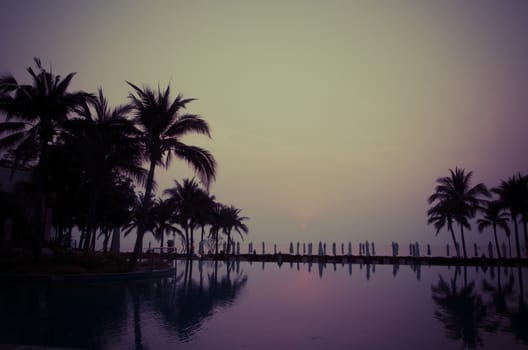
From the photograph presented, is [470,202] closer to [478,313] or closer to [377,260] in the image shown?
[377,260]

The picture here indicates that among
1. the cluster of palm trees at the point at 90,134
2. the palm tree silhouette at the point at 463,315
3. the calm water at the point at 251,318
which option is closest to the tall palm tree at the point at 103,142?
the cluster of palm trees at the point at 90,134

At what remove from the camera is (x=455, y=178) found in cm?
3975

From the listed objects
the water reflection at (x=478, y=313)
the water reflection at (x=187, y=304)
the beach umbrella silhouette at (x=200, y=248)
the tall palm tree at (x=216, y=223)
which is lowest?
the water reflection at (x=478, y=313)

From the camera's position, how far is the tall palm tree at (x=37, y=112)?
1763 centimetres

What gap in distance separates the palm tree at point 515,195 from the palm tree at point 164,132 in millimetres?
31640

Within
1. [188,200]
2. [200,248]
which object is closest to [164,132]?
[188,200]

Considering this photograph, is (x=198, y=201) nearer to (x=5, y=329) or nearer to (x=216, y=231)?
(x=216, y=231)

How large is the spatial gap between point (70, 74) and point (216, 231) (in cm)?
3414

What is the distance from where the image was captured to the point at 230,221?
50.5m

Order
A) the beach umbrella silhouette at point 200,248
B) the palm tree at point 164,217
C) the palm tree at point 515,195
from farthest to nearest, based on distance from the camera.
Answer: the beach umbrella silhouette at point 200,248, the palm tree at point 164,217, the palm tree at point 515,195

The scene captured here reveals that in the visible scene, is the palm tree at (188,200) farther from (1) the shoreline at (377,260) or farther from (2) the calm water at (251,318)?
(2) the calm water at (251,318)

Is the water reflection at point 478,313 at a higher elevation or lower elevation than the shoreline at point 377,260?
lower

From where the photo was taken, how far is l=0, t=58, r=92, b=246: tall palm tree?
57.8 ft

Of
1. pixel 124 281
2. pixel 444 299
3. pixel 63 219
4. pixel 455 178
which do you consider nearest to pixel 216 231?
pixel 63 219
